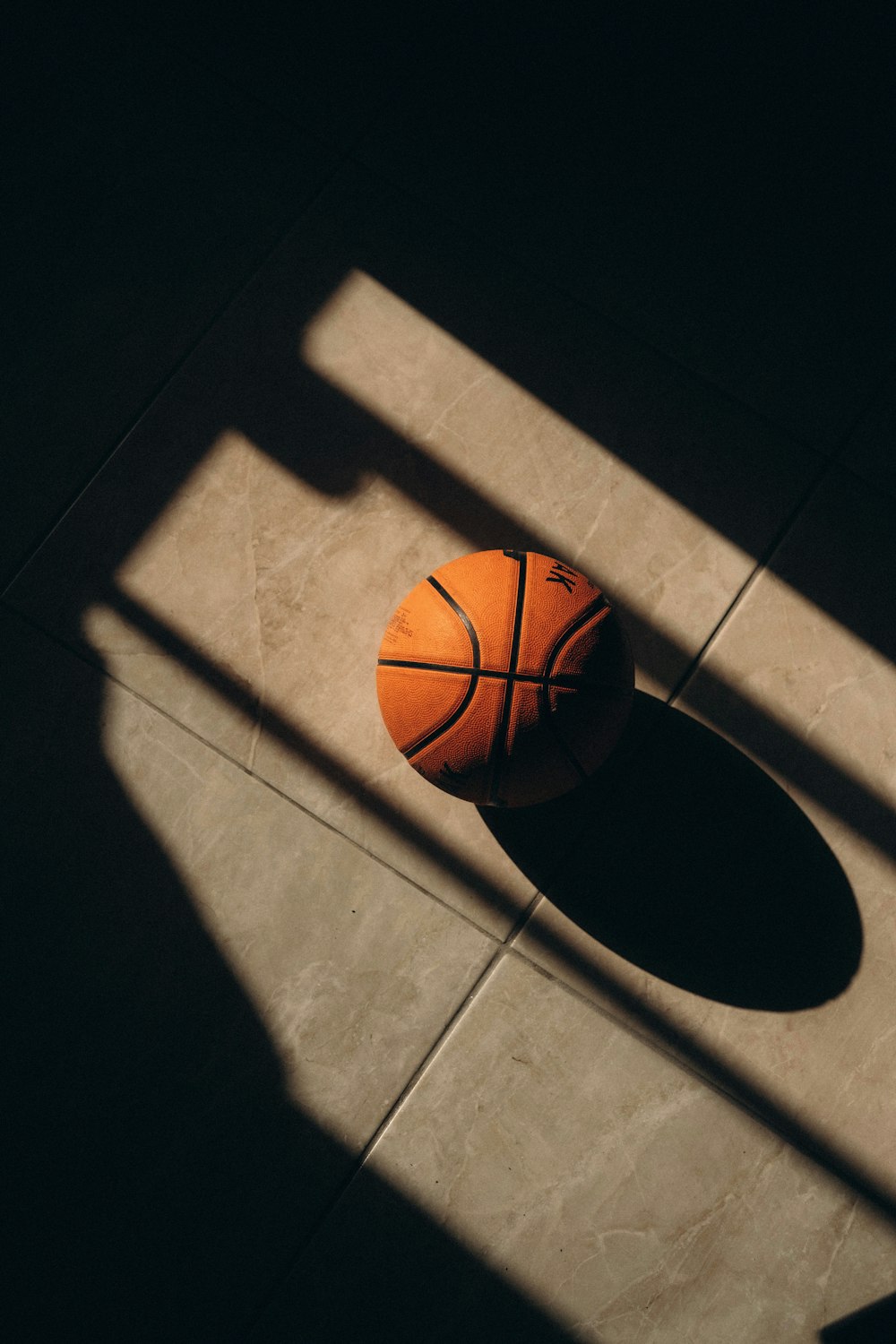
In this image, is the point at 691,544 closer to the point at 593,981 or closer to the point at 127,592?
the point at 593,981

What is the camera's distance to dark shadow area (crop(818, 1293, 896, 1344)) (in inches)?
132

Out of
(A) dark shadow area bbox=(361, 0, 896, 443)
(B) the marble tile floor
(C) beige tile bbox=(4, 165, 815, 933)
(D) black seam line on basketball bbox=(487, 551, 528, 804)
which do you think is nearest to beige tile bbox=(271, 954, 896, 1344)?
(B) the marble tile floor

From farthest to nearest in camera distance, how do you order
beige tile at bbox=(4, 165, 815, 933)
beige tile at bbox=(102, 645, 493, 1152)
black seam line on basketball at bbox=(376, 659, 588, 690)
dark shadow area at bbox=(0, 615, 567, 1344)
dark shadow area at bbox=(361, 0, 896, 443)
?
dark shadow area at bbox=(361, 0, 896, 443)
beige tile at bbox=(4, 165, 815, 933)
beige tile at bbox=(102, 645, 493, 1152)
dark shadow area at bbox=(0, 615, 567, 1344)
black seam line on basketball at bbox=(376, 659, 588, 690)

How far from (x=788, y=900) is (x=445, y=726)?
170 cm

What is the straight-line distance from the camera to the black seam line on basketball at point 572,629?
2881 millimetres

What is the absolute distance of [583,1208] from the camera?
3.40 metres

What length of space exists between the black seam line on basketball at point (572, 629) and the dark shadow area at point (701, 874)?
2.48ft

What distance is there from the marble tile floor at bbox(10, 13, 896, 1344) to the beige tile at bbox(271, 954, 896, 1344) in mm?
15

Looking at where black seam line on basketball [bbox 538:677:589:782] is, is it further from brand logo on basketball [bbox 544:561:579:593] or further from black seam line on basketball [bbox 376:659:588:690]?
brand logo on basketball [bbox 544:561:579:593]

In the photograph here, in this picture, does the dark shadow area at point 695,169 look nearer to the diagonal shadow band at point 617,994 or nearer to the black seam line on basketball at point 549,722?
the black seam line on basketball at point 549,722

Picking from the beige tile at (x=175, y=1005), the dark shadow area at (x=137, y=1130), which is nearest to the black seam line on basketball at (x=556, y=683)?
the beige tile at (x=175, y=1005)

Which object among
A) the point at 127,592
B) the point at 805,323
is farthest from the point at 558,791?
the point at 805,323

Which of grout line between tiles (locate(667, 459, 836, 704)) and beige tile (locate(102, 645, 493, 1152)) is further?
grout line between tiles (locate(667, 459, 836, 704))

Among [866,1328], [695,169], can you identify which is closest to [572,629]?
[695,169]
